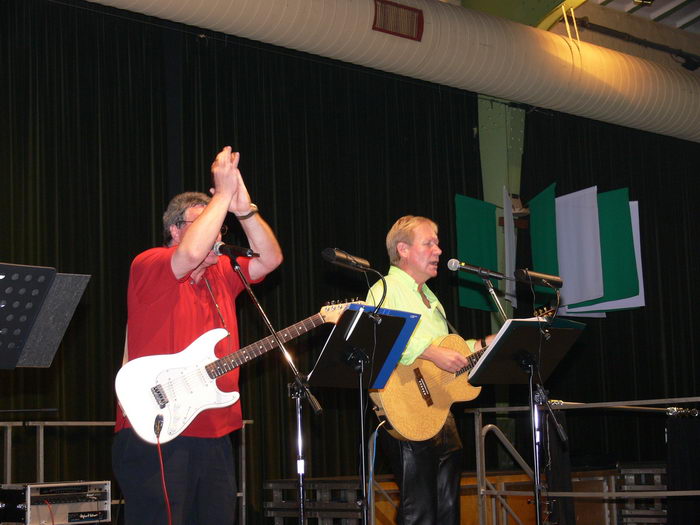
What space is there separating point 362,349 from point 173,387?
2.40 ft

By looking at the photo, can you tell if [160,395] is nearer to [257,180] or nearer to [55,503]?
[55,503]

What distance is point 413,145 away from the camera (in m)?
8.23

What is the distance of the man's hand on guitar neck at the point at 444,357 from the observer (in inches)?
167

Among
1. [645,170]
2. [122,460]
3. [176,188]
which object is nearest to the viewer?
[122,460]

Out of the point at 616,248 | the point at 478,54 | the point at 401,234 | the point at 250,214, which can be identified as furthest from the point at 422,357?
the point at 616,248

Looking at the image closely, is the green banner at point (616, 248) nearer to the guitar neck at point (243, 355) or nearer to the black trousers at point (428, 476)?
the black trousers at point (428, 476)

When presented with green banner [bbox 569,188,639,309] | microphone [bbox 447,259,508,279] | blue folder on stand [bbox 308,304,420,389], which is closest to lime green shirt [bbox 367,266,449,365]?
microphone [bbox 447,259,508,279]

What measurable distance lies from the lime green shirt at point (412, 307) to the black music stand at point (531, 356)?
362 millimetres

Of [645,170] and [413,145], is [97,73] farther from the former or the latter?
[645,170]

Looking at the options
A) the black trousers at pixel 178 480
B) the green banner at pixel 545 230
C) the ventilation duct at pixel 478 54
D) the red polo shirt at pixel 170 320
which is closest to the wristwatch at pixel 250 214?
the red polo shirt at pixel 170 320

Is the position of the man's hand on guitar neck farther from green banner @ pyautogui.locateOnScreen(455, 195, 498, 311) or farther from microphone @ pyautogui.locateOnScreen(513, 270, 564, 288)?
green banner @ pyautogui.locateOnScreen(455, 195, 498, 311)

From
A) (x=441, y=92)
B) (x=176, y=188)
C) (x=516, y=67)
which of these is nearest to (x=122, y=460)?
(x=176, y=188)

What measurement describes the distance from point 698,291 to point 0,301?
8.99 meters

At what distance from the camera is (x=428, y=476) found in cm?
393
